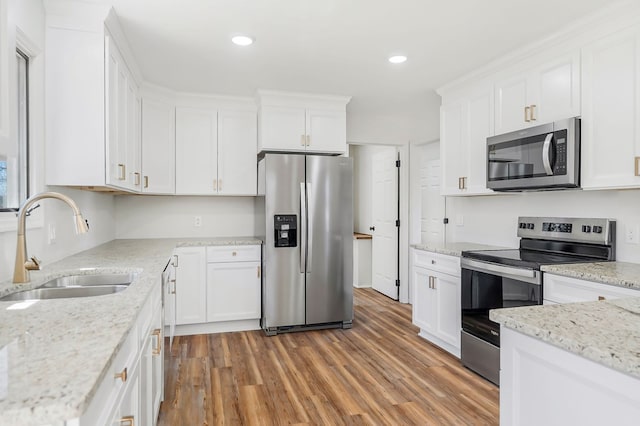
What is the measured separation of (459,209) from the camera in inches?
157

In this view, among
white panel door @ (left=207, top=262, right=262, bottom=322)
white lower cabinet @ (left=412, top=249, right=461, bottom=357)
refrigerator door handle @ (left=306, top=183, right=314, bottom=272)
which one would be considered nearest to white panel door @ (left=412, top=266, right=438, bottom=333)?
white lower cabinet @ (left=412, top=249, right=461, bottom=357)

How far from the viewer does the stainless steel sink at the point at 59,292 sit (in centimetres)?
164

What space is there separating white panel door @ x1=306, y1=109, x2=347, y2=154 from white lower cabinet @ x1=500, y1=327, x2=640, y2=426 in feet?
10.3

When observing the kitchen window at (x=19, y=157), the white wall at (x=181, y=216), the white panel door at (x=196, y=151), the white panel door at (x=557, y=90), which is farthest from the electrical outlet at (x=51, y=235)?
the white panel door at (x=557, y=90)

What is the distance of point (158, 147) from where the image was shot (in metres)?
3.87

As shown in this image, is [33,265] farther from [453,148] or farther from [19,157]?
[453,148]

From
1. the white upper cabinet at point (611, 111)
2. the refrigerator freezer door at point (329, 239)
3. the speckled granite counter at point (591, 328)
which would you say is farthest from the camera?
the refrigerator freezer door at point (329, 239)

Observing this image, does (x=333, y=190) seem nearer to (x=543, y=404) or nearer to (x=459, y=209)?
(x=459, y=209)

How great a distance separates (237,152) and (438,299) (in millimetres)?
2438

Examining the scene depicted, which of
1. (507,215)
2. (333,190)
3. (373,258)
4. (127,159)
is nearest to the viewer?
(127,159)

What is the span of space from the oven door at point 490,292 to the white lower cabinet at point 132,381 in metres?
2.11

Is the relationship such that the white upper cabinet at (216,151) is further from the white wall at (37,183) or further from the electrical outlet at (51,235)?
the electrical outlet at (51,235)

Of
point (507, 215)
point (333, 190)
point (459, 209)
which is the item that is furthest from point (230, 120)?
point (507, 215)

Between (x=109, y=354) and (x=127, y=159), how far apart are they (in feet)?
7.70
